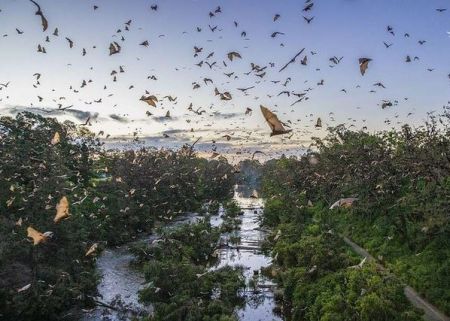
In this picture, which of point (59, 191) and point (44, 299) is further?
point (59, 191)

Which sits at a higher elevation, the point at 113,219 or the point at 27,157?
the point at 27,157

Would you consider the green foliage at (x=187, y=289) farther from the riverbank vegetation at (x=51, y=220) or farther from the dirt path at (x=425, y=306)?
the dirt path at (x=425, y=306)

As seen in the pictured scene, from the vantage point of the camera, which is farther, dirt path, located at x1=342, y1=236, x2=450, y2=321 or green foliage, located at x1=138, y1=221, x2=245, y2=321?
green foliage, located at x1=138, y1=221, x2=245, y2=321

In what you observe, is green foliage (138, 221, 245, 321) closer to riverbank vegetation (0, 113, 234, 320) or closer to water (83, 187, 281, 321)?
water (83, 187, 281, 321)

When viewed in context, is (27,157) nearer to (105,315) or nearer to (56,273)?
(56,273)

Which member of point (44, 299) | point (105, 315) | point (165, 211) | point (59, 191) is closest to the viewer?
point (44, 299)

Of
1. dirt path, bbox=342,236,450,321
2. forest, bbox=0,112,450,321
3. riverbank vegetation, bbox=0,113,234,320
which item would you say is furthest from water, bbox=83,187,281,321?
dirt path, bbox=342,236,450,321

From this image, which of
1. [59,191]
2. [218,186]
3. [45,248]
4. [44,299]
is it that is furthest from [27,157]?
[218,186]
